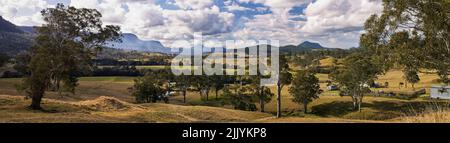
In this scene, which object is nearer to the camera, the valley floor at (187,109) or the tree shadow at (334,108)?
the valley floor at (187,109)

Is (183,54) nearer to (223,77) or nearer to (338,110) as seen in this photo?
(223,77)

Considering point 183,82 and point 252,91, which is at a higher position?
point 183,82

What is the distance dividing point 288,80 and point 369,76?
24.7 m

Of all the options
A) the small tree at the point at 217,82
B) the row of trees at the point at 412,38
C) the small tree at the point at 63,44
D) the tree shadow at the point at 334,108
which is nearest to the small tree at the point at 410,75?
the row of trees at the point at 412,38

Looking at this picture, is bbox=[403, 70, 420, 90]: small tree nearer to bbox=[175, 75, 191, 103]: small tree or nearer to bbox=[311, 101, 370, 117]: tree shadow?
bbox=[311, 101, 370, 117]: tree shadow

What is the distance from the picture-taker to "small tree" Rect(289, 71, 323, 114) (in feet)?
261

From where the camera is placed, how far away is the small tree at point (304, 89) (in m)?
79.6

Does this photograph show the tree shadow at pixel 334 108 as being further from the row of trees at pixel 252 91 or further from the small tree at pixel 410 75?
the small tree at pixel 410 75

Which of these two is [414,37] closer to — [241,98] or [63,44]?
[63,44]

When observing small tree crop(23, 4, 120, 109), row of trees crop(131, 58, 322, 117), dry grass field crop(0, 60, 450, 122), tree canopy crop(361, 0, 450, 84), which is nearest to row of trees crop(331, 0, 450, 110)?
tree canopy crop(361, 0, 450, 84)

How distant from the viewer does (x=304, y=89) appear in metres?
80.8

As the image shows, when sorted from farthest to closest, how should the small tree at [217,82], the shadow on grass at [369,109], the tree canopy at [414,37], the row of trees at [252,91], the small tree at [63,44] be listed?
the small tree at [217,82] → the row of trees at [252,91] → the shadow on grass at [369,109] → the small tree at [63,44] → the tree canopy at [414,37]

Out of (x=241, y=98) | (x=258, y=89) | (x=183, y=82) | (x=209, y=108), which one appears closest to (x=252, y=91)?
(x=258, y=89)
